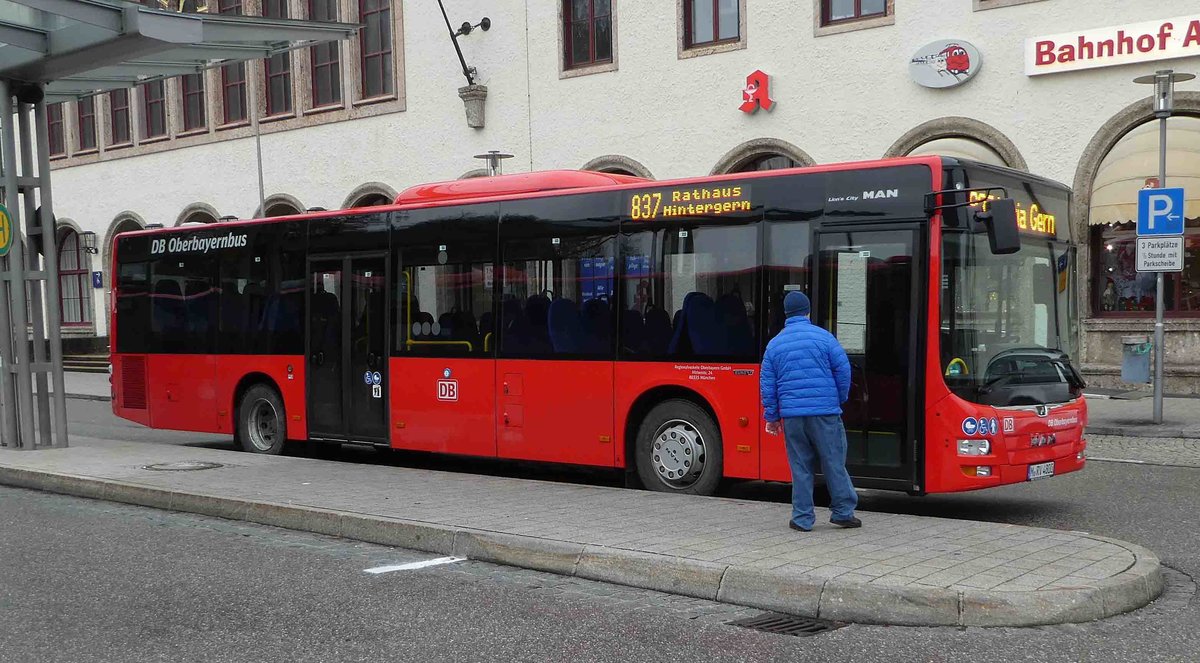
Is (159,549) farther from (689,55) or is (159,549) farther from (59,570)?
(689,55)

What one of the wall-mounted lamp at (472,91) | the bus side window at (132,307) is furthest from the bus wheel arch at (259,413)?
the wall-mounted lamp at (472,91)

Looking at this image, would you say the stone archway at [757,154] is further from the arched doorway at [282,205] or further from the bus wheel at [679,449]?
the arched doorway at [282,205]

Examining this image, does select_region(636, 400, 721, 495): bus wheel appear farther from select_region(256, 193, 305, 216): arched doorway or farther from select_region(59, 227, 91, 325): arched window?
select_region(59, 227, 91, 325): arched window

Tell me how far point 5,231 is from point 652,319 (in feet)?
24.6

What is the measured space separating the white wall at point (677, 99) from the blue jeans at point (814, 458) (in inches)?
509

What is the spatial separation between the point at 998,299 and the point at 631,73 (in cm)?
1565

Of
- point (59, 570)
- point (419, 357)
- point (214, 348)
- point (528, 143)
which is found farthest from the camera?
point (528, 143)

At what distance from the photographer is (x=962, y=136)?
19.9m

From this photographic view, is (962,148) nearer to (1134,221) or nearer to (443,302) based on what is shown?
(1134,221)

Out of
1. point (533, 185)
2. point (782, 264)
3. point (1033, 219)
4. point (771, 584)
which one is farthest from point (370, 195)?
point (771, 584)

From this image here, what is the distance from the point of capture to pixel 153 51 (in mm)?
12344

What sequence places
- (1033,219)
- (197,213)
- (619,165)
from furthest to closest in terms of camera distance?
(197,213), (619,165), (1033,219)

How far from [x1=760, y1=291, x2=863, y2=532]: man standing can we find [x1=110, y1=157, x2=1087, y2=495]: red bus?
3.80ft

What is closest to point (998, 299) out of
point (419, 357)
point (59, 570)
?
point (419, 357)
